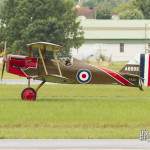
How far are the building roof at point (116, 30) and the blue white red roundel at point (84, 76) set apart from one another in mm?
77485

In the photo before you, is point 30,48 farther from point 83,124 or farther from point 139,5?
point 139,5

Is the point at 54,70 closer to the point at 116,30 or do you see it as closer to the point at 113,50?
the point at 116,30

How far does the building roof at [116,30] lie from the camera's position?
4375 inches

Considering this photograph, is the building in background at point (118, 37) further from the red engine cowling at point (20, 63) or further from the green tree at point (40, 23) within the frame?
the red engine cowling at point (20, 63)

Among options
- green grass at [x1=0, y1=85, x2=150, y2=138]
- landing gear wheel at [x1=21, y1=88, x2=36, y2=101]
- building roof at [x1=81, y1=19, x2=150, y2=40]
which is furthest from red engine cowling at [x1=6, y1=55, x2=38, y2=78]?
building roof at [x1=81, y1=19, x2=150, y2=40]

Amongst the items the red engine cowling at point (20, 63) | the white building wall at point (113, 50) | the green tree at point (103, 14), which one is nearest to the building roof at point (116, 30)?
the white building wall at point (113, 50)

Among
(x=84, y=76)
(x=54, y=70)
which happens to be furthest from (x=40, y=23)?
(x=54, y=70)

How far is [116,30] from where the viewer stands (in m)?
111

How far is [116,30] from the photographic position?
11094 centimetres

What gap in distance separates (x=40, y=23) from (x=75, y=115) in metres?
61.8

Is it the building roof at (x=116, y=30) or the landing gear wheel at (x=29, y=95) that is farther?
the building roof at (x=116, y=30)

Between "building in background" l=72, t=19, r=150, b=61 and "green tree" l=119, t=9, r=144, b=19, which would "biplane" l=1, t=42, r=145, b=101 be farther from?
"green tree" l=119, t=9, r=144, b=19
